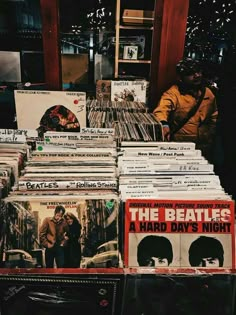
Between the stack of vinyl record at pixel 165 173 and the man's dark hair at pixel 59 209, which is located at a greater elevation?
the stack of vinyl record at pixel 165 173

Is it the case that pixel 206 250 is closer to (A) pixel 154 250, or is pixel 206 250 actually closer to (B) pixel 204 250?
(B) pixel 204 250

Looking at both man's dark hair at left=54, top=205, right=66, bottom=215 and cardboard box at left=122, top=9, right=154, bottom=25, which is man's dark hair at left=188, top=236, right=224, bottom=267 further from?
cardboard box at left=122, top=9, right=154, bottom=25

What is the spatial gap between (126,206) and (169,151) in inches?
18.3

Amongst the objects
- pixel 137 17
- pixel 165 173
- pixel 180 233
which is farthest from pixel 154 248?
pixel 137 17

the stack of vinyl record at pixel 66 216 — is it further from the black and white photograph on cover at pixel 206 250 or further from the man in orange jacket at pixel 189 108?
the man in orange jacket at pixel 189 108

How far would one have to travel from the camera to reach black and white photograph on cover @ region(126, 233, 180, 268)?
1103 millimetres

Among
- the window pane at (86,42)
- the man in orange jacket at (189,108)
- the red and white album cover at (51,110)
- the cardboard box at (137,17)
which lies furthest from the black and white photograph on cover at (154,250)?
the cardboard box at (137,17)

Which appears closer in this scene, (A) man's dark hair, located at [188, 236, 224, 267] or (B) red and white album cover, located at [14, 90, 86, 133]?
(A) man's dark hair, located at [188, 236, 224, 267]

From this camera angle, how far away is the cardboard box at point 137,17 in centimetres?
342

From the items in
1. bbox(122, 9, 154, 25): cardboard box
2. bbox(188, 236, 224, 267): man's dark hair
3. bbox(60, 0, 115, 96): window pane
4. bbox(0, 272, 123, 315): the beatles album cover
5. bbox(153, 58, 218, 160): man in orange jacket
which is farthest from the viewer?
bbox(60, 0, 115, 96): window pane

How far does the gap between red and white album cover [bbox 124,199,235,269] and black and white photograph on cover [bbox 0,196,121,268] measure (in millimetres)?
77

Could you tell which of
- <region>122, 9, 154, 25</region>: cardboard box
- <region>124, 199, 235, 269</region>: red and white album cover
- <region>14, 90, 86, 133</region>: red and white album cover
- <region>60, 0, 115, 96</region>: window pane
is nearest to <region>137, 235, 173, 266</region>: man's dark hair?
<region>124, 199, 235, 269</region>: red and white album cover

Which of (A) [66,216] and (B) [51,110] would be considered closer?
(A) [66,216]

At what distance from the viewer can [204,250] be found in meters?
1.12
